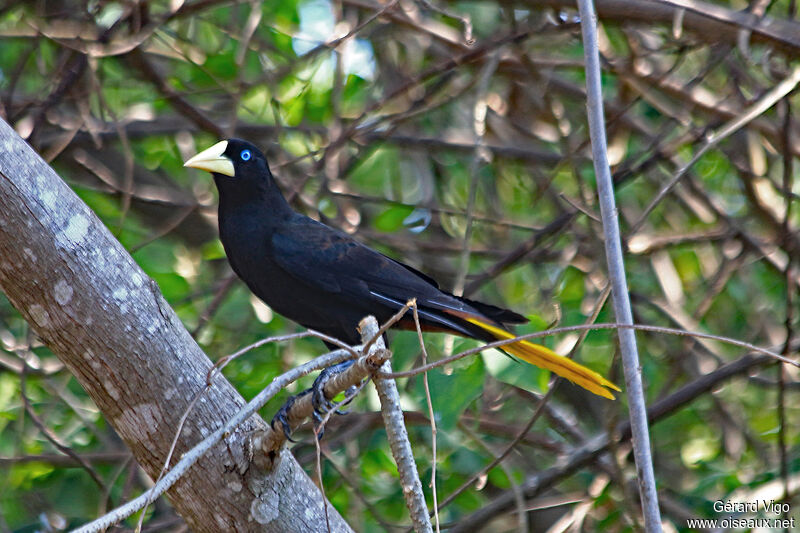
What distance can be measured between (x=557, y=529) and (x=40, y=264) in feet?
5.92

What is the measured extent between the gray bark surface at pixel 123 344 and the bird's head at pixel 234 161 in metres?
1.15

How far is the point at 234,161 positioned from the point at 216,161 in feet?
0.22

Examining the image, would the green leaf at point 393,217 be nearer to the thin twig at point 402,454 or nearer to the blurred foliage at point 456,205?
the blurred foliage at point 456,205

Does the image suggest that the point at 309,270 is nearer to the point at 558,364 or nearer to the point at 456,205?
the point at 558,364

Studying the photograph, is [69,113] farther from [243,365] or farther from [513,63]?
[513,63]

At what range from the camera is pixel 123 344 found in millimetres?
1715

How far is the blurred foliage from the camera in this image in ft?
9.78

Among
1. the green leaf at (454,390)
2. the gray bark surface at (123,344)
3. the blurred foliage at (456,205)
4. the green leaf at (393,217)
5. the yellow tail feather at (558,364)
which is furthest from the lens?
the green leaf at (393,217)

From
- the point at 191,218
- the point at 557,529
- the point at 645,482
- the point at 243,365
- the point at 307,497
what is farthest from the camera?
the point at 191,218

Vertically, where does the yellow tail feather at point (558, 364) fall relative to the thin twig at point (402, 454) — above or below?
below

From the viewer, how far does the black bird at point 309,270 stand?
9.06 ft

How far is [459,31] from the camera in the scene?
4.00 m

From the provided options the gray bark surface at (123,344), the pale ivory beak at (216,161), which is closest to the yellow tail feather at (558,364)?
the gray bark surface at (123,344)

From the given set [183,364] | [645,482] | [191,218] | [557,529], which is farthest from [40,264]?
[191,218]
